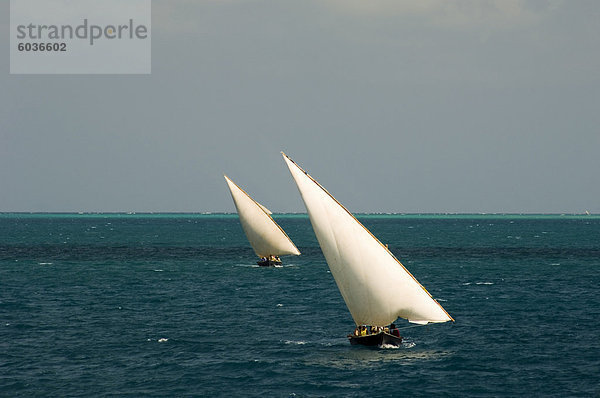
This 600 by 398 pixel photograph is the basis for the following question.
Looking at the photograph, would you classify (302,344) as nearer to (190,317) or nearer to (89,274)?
(190,317)

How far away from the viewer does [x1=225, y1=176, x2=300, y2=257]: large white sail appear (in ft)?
360

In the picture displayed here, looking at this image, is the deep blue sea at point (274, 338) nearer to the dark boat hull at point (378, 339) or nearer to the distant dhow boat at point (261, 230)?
the dark boat hull at point (378, 339)

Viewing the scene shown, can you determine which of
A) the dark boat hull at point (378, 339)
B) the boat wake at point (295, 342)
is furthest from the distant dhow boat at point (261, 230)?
the dark boat hull at point (378, 339)

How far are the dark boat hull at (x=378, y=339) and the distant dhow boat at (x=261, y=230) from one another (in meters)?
59.2

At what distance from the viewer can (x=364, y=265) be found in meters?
47.8

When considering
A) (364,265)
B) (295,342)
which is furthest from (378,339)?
(295,342)

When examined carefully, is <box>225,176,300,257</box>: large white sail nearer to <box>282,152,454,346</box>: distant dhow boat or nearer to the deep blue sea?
the deep blue sea

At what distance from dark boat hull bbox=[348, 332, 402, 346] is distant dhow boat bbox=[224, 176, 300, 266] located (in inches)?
2330

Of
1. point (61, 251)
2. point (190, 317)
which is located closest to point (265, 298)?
point (190, 317)

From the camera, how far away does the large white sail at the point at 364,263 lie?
46.9m

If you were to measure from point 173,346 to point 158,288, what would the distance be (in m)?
35.5

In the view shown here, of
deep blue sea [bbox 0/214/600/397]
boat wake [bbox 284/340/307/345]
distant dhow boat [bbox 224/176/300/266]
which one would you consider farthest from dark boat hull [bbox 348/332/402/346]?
distant dhow boat [bbox 224/176/300/266]

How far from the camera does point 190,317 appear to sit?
2547 inches

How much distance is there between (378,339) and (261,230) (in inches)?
2438
